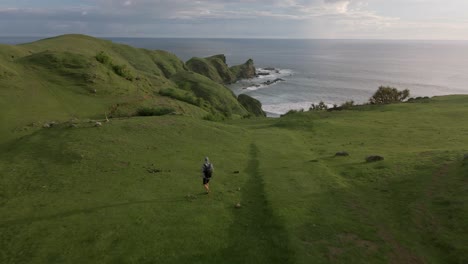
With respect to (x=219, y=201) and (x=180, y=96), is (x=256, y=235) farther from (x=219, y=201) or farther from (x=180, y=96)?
(x=180, y=96)

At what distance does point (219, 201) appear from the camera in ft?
79.7

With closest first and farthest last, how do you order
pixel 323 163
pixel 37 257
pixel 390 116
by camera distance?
pixel 37 257, pixel 323 163, pixel 390 116

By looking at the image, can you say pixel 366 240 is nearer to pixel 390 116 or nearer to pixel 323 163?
pixel 323 163

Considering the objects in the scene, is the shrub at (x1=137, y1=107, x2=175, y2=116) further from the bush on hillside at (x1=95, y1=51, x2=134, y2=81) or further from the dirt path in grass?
the dirt path in grass

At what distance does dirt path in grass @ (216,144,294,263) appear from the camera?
1752 centimetres

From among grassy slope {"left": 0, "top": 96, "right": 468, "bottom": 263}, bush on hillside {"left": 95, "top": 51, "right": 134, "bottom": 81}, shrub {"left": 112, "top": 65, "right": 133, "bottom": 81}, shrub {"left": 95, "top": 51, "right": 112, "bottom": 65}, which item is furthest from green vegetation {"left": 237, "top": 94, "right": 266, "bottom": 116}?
grassy slope {"left": 0, "top": 96, "right": 468, "bottom": 263}

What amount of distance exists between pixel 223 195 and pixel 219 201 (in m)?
1.27

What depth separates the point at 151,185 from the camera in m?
26.9

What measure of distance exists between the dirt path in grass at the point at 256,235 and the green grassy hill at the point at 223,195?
0.08 meters

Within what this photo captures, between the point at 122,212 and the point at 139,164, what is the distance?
10.1 m

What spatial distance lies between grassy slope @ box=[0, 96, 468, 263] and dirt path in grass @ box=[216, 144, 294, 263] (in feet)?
0.25

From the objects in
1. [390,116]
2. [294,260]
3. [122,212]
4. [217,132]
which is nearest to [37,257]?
[122,212]

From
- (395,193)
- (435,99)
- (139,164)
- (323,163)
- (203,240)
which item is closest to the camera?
(203,240)

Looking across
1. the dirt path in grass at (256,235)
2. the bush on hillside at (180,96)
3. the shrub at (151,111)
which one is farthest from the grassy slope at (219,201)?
the bush on hillside at (180,96)
